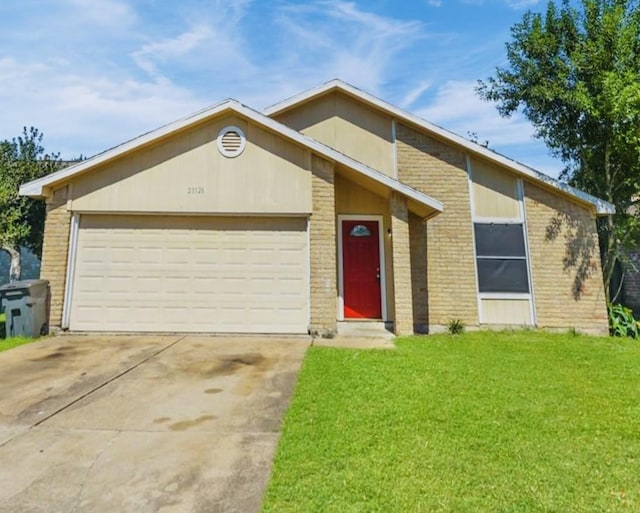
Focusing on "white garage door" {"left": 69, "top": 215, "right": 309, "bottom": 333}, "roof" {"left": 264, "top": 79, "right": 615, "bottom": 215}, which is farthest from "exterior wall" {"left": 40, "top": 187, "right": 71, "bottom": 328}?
"roof" {"left": 264, "top": 79, "right": 615, "bottom": 215}

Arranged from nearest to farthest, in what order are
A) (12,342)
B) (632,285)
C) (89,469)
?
(89,469) → (12,342) → (632,285)

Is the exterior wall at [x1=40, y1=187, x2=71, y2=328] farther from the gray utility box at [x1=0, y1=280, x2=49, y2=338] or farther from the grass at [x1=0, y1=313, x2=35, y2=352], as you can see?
the grass at [x1=0, y1=313, x2=35, y2=352]

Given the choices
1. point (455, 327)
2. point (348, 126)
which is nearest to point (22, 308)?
point (348, 126)

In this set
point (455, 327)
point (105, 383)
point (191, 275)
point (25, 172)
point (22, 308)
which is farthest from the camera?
point (25, 172)

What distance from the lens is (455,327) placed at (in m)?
9.27

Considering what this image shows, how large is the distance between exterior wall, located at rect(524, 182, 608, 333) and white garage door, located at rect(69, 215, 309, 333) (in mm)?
6193

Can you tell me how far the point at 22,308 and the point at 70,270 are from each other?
1146 millimetres

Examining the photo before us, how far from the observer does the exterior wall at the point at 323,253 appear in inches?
319

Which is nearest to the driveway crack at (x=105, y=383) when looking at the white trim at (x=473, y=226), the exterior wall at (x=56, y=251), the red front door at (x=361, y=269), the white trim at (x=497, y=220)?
the exterior wall at (x=56, y=251)

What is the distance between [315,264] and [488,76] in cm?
890

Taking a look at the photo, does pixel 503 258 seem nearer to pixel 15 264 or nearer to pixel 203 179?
pixel 203 179

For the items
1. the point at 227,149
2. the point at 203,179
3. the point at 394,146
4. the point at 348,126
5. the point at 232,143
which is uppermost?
the point at 348,126

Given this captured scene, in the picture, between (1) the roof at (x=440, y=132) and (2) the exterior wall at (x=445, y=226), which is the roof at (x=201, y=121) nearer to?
(2) the exterior wall at (x=445, y=226)

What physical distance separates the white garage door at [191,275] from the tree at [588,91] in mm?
8365
